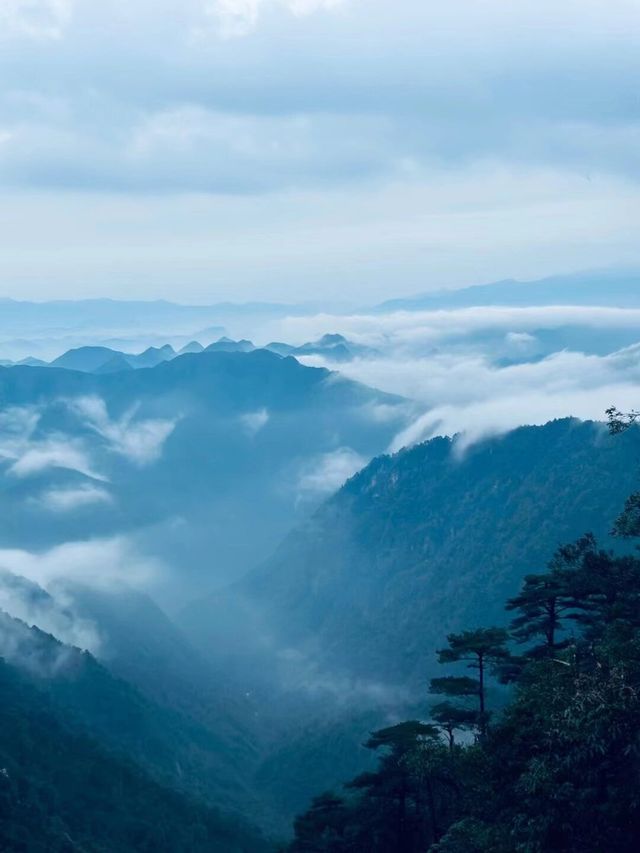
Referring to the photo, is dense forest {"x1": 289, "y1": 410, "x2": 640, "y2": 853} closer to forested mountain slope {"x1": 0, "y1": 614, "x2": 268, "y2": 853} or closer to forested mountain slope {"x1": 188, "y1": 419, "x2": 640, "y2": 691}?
forested mountain slope {"x1": 0, "y1": 614, "x2": 268, "y2": 853}

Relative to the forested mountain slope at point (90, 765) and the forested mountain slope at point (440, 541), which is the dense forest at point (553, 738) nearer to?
the forested mountain slope at point (90, 765)

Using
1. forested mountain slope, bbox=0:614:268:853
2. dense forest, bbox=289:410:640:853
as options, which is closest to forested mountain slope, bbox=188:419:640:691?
forested mountain slope, bbox=0:614:268:853

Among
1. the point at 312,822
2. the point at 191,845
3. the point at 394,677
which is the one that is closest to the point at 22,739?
the point at 191,845

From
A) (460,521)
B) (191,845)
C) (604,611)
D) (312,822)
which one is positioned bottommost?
(191,845)

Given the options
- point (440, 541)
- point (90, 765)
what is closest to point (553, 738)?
point (90, 765)

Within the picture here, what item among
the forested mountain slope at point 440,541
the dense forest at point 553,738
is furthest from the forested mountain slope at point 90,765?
the dense forest at point 553,738

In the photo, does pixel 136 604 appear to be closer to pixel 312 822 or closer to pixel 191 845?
pixel 191 845

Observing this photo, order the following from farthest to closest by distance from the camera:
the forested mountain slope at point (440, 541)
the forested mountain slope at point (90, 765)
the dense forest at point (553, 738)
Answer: the forested mountain slope at point (440, 541), the forested mountain slope at point (90, 765), the dense forest at point (553, 738)

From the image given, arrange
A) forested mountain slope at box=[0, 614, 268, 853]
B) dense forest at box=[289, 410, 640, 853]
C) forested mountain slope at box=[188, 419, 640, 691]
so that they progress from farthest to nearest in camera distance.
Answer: forested mountain slope at box=[188, 419, 640, 691]
forested mountain slope at box=[0, 614, 268, 853]
dense forest at box=[289, 410, 640, 853]

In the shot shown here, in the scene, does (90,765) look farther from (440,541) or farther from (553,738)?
(440,541)
